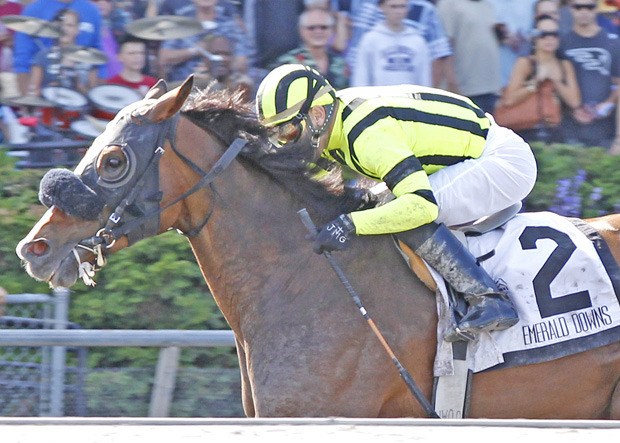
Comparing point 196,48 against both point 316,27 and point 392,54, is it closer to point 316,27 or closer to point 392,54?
point 316,27

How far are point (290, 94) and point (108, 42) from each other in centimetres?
391

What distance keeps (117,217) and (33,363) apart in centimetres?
179

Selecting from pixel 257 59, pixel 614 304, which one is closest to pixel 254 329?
pixel 614 304

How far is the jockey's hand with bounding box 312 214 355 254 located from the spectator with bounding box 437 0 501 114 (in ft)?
12.4

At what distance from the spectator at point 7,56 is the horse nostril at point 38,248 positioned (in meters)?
3.55

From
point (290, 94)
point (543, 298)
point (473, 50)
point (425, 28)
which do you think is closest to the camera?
point (290, 94)

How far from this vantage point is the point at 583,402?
4.59 meters

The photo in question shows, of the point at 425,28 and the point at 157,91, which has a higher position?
the point at 157,91

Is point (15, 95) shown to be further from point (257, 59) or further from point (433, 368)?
point (433, 368)

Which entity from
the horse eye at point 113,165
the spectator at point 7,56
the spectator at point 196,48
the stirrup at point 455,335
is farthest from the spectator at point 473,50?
the horse eye at point 113,165

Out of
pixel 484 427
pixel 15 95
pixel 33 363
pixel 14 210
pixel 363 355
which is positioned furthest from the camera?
pixel 15 95

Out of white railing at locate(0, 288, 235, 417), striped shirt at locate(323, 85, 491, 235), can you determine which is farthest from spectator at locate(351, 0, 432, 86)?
striped shirt at locate(323, 85, 491, 235)

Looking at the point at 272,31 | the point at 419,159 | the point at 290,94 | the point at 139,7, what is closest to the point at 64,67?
the point at 139,7

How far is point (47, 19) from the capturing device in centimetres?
791
